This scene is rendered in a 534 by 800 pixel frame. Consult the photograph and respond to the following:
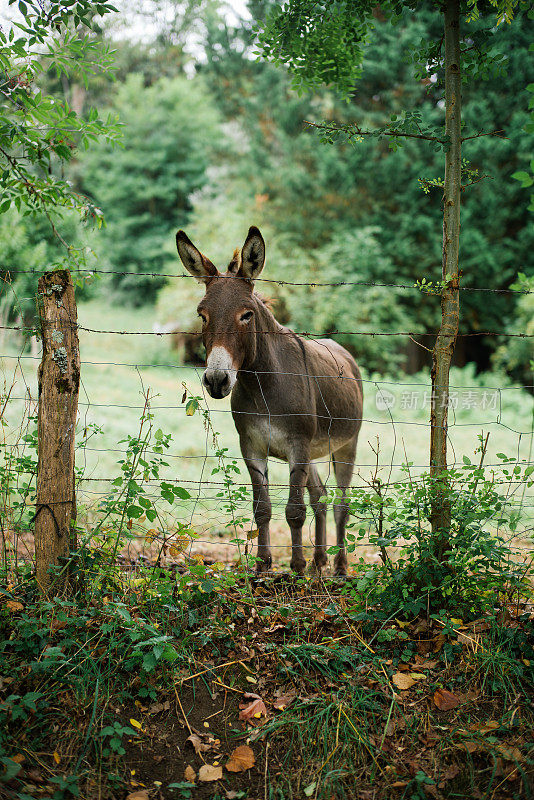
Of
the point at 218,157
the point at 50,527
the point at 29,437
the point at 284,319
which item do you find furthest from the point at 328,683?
the point at 218,157

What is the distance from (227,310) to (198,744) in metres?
2.55

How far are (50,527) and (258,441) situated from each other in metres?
1.72

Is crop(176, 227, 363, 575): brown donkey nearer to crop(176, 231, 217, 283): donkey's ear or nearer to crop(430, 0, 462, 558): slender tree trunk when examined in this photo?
crop(176, 231, 217, 283): donkey's ear

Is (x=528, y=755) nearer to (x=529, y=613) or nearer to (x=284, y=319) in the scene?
(x=529, y=613)

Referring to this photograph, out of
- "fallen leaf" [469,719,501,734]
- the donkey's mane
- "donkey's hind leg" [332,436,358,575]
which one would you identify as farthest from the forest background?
"fallen leaf" [469,719,501,734]

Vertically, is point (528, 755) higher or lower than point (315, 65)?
lower

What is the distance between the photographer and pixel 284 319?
15734 millimetres

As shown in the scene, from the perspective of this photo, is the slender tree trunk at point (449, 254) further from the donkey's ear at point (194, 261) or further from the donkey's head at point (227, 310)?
the donkey's ear at point (194, 261)

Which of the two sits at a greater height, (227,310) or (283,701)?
(227,310)

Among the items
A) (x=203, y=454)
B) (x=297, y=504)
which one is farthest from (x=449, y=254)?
(x=203, y=454)

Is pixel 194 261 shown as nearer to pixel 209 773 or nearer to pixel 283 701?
pixel 283 701

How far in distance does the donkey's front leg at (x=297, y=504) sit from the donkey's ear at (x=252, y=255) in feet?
4.74

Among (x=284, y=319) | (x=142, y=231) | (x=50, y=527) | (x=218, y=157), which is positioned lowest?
(x=50, y=527)

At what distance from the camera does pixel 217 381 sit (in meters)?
3.38
